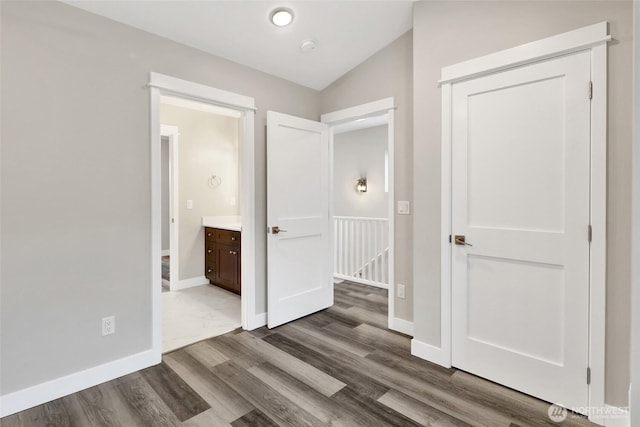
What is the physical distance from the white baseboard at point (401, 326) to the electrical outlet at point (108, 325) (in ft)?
7.55

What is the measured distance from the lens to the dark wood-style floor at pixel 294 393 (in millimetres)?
1869

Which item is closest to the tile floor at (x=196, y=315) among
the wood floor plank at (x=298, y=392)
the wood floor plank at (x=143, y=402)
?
the wood floor plank at (x=143, y=402)

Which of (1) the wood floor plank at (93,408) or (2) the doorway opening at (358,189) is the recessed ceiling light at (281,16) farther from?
(1) the wood floor plank at (93,408)

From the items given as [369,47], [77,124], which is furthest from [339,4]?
[77,124]

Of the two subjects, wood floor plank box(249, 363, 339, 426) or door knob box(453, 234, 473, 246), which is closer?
wood floor plank box(249, 363, 339, 426)

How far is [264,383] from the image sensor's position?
87.6 inches

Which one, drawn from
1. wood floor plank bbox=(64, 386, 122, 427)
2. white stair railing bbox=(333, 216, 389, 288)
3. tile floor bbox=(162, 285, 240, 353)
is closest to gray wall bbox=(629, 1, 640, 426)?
wood floor plank bbox=(64, 386, 122, 427)

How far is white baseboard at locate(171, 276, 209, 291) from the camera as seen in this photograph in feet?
14.6

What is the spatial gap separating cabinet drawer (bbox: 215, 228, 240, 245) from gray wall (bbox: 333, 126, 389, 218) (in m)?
3.10

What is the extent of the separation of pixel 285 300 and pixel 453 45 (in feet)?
8.55

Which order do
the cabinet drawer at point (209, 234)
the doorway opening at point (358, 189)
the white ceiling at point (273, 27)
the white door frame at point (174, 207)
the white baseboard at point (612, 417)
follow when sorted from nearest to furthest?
1. the white baseboard at point (612, 417)
2. the white ceiling at point (273, 27)
3. the white door frame at point (174, 207)
4. the cabinet drawer at point (209, 234)
5. the doorway opening at point (358, 189)

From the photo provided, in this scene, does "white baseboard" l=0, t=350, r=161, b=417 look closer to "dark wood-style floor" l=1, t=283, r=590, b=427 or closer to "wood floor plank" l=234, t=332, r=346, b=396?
"dark wood-style floor" l=1, t=283, r=590, b=427

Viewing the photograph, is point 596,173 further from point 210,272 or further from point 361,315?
point 210,272

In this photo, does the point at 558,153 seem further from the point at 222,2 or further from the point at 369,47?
the point at 222,2
